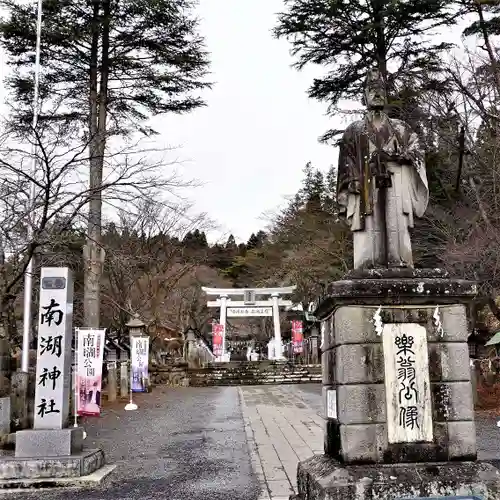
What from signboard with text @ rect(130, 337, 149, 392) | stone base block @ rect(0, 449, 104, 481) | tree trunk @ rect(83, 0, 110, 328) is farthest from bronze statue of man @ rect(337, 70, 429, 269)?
signboard with text @ rect(130, 337, 149, 392)

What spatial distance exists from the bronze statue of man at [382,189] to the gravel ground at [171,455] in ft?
10.7

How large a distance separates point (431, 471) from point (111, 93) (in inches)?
653

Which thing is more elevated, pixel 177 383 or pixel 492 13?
pixel 492 13

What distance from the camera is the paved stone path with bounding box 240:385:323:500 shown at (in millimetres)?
7078

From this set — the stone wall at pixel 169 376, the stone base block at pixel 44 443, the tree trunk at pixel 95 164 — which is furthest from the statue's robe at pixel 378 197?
the stone wall at pixel 169 376

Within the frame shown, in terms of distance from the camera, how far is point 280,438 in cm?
1032

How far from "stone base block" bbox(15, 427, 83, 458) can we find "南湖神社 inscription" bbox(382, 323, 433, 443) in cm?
487

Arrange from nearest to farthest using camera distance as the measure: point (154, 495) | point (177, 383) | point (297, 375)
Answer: point (154, 495), point (177, 383), point (297, 375)

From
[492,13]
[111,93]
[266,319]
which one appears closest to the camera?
[492,13]

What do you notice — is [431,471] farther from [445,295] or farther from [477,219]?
[477,219]

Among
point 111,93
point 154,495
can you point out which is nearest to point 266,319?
point 111,93

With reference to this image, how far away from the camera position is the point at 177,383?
25938mm

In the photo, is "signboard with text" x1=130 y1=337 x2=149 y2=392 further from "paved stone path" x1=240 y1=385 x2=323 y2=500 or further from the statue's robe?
the statue's robe

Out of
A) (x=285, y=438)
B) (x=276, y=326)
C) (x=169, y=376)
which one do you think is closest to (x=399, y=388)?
(x=285, y=438)
